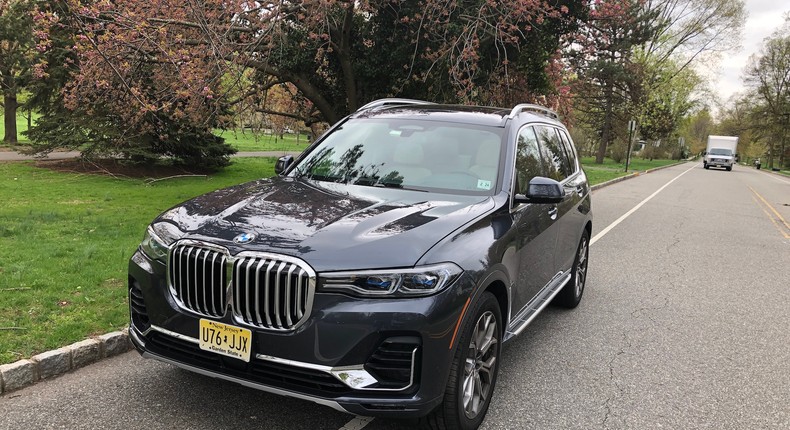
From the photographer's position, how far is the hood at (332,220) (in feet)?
9.00

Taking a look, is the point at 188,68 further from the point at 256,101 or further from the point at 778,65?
the point at 778,65

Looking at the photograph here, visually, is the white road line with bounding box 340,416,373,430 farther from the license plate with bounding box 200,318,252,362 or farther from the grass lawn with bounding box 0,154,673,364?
the grass lawn with bounding box 0,154,673,364

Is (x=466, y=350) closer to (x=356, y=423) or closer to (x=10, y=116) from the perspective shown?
(x=356, y=423)

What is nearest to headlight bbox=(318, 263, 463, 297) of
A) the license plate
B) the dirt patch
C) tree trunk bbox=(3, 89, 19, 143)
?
the license plate

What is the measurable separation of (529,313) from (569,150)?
7.94 ft

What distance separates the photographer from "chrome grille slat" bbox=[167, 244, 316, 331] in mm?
2674

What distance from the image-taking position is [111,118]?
14641 millimetres

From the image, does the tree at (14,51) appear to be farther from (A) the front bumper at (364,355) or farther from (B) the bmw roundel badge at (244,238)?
(A) the front bumper at (364,355)

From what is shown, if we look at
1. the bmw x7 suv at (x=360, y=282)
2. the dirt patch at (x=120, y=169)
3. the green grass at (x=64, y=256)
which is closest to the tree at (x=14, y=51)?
the dirt patch at (x=120, y=169)

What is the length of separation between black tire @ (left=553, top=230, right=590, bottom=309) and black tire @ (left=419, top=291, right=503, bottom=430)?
247 cm

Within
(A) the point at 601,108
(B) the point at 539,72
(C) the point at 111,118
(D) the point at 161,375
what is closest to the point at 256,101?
(C) the point at 111,118

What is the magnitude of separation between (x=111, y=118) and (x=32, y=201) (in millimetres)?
4845

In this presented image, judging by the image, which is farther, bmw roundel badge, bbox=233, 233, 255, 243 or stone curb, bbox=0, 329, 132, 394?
stone curb, bbox=0, 329, 132, 394

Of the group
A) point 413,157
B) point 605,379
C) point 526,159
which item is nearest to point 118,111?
point 413,157
